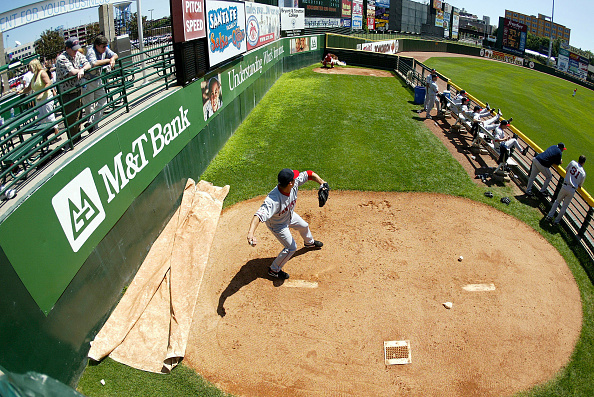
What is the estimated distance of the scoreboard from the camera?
63062 mm

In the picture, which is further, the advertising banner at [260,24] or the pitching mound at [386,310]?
the advertising banner at [260,24]

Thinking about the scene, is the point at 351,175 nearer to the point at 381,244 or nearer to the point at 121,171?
the point at 381,244

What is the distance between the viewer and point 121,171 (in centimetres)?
672

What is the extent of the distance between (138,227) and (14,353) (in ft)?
11.1

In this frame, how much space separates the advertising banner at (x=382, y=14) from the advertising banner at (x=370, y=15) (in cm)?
168

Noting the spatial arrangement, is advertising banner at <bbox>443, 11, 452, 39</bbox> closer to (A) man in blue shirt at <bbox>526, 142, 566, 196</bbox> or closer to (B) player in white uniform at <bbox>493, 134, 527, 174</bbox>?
(B) player in white uniform at <bbox>493, 134, 527, 174</bbox>

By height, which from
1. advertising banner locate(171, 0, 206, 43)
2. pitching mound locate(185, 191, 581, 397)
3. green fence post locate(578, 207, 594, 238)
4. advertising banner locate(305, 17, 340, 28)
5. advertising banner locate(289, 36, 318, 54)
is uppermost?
advertising banner locate(305, 17, 340, 28)

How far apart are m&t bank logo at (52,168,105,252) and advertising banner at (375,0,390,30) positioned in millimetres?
59394

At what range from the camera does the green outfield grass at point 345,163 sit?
5.35 metres

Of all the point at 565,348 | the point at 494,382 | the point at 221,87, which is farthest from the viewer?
the point at 221,87

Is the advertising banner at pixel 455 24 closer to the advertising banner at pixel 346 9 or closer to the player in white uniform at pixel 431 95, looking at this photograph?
the advertising banner at pixel 346 9


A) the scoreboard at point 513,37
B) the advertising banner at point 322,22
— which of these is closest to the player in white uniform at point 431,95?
the advertising banner at point 322,22

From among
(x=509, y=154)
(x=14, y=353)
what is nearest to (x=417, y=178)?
(x=509, y=154)

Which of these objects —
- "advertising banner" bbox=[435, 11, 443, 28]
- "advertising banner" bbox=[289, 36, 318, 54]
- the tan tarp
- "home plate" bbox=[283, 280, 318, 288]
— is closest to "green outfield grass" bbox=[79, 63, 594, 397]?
the tan tarp
